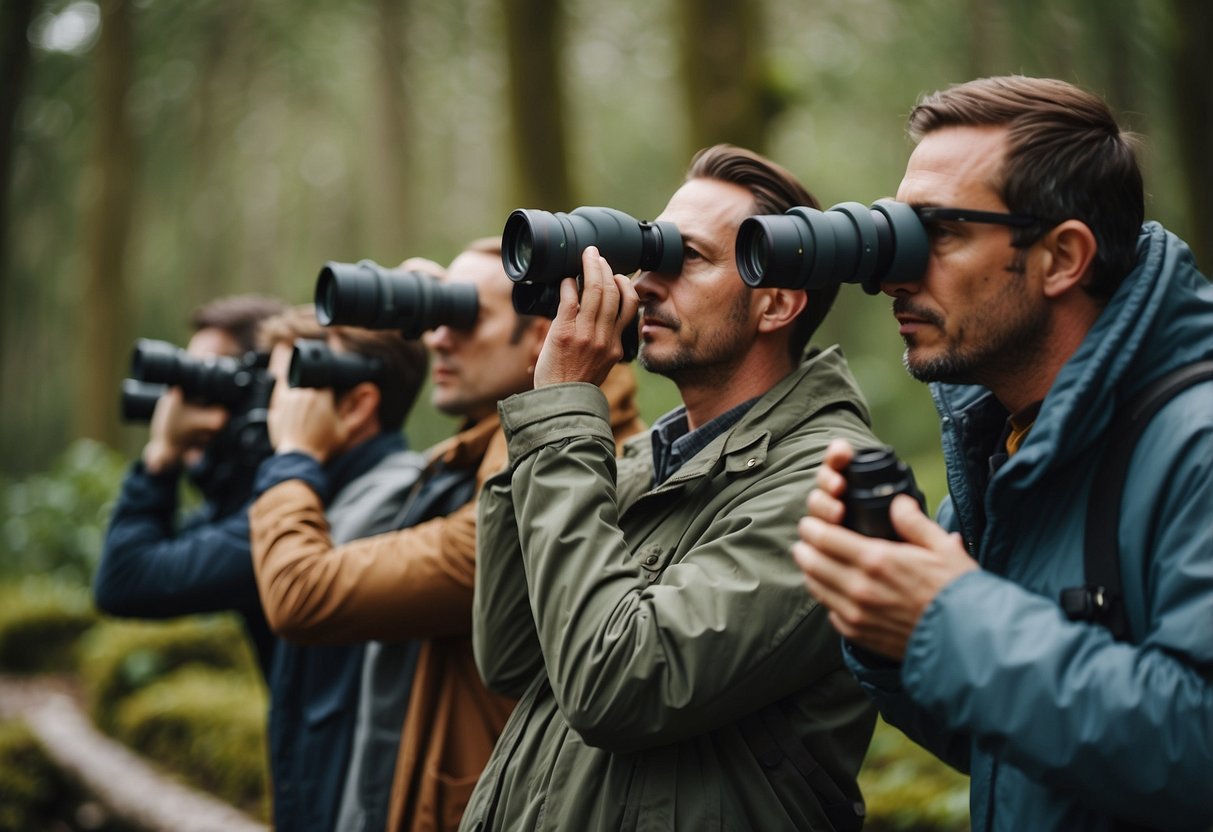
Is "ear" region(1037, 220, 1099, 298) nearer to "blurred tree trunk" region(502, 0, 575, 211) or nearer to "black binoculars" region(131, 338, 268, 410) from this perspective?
"black binoculars" region(131, 338, 268, 410)

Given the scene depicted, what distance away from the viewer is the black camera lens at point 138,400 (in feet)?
14.8

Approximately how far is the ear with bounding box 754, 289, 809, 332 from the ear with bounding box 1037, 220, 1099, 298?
0.75 metres

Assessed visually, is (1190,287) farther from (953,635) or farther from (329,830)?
(329,830)

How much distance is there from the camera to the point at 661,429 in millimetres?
2797

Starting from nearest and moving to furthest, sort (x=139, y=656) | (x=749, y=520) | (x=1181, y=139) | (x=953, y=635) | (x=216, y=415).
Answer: (x=953, y=635)
(x=749, y=520)
(x=216, y=415)
(x=1181, y=139)
(x=139, y=656)

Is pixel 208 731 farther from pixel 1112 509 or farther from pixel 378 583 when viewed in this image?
pixel 1112 509

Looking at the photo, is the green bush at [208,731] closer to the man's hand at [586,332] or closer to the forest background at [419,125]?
the forest background at [419,125]

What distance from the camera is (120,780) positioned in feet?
20.0

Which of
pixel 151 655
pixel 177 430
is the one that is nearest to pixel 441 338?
pixel 177 430

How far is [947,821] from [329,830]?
2007 millimetres

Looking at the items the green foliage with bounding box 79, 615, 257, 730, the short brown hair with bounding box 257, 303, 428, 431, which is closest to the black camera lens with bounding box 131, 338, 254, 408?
the short brown hair with bounding box 257, 303, 428, 431

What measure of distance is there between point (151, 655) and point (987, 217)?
6.55 metres

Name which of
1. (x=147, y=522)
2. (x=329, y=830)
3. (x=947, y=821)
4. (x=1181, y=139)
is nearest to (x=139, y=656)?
(x=147, y=522)

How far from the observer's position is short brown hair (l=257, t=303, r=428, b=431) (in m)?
3.86
